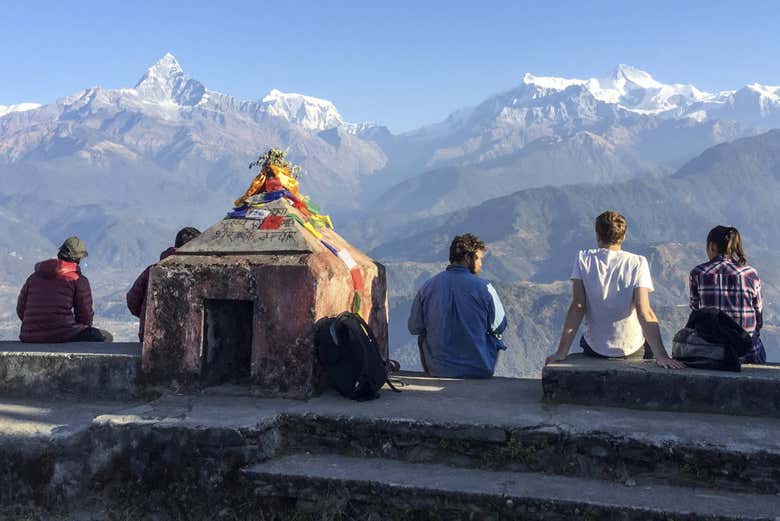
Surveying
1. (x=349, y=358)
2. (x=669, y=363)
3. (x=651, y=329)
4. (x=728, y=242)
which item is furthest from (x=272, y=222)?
(x=728, y=242)

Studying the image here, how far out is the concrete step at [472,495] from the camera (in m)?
4.47

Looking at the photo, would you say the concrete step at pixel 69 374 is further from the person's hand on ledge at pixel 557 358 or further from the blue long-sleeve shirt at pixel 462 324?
the person's hand on ledge at pixel 557 358

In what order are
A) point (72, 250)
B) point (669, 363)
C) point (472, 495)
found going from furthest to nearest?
1. point (72, 250)
2. point (669, 363)
3. point (472, 495)

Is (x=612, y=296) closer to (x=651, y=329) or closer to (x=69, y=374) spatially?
(x=651, y=329)

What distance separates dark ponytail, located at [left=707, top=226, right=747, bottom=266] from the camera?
21.9 feet

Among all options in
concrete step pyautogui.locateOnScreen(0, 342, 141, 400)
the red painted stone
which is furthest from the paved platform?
concrete step pyautogui.locateOnScreen(0, 342, 141, 400)

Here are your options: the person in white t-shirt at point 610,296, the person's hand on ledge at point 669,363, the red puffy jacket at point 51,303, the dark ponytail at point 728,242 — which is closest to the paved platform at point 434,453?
the person's hand on ledge at point 669,363

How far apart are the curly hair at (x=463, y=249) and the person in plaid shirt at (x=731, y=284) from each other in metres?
2.12

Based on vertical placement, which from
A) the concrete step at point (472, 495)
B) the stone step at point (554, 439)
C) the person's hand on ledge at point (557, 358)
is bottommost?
the concrete step at point (472, 495)

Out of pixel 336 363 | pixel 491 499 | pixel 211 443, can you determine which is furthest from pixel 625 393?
pixel 211 443

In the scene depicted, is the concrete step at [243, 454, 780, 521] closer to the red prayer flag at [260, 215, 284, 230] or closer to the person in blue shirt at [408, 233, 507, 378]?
the person in blue shirt at [408, 233, 507, 378]

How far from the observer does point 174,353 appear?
6.62 m

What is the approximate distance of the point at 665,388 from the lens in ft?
18.9

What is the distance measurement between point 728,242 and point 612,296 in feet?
3.87
